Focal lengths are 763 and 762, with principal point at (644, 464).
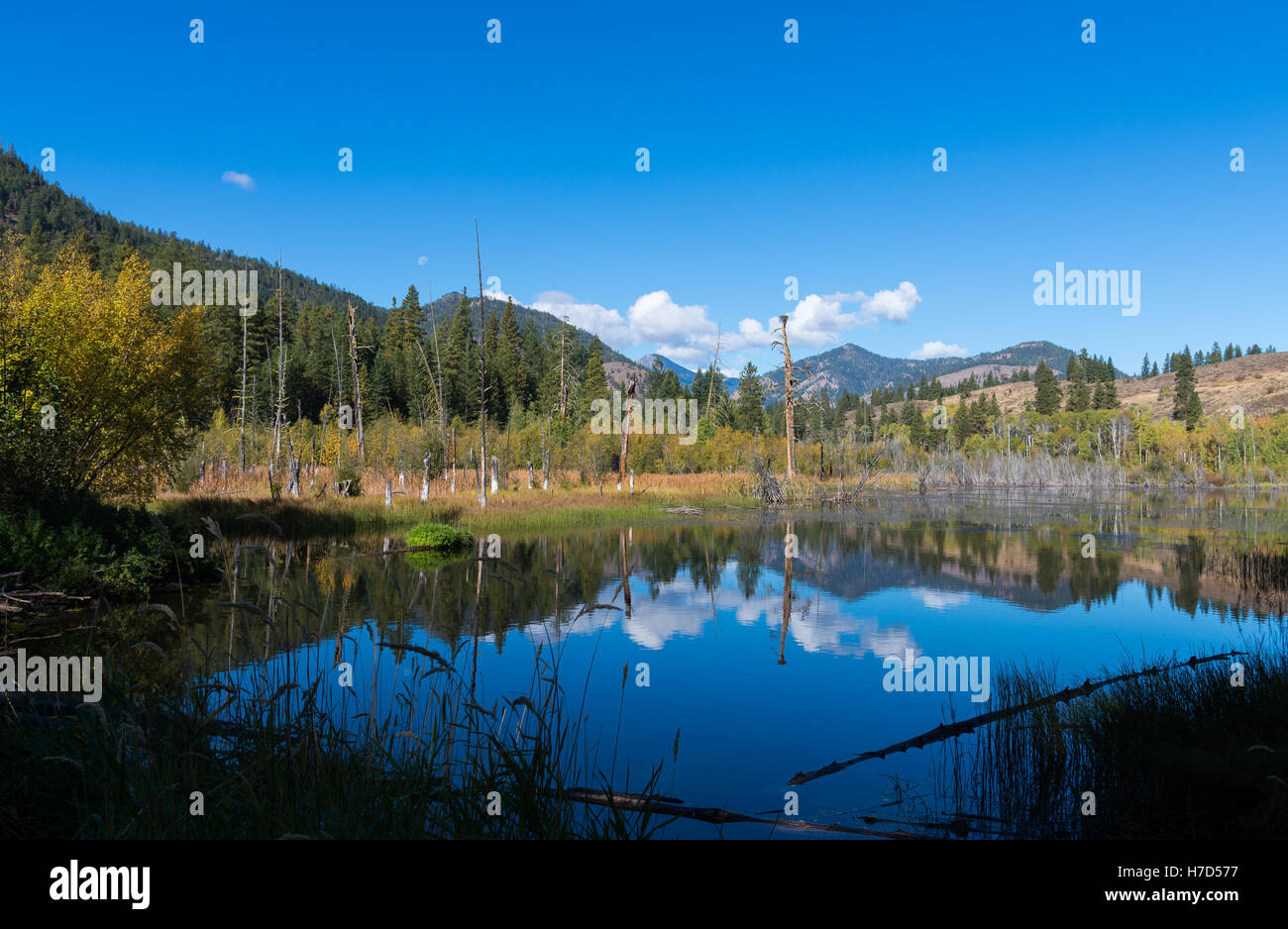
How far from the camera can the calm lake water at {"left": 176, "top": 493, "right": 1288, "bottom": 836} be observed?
24.0 feet

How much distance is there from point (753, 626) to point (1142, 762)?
8317 mm

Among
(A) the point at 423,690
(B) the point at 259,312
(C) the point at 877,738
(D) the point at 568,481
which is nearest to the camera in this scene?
(C) the point at 877,738

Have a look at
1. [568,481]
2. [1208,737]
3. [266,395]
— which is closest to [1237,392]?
[568,481]

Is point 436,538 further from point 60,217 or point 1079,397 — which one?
point 60,217

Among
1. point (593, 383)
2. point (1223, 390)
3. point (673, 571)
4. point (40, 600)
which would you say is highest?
point (1223, 390)

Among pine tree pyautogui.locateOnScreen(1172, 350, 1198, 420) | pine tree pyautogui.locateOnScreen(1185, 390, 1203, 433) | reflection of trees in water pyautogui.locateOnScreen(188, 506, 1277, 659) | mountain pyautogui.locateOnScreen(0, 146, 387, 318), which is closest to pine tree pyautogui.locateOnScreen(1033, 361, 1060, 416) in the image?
pine tree pyautogui.locateOnScreen(1172, 350, 1198, 420)

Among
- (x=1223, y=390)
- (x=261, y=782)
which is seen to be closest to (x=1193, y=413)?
(x=1223, y=390)

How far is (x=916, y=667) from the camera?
443 inches

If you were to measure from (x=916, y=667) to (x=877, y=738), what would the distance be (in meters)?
3.29

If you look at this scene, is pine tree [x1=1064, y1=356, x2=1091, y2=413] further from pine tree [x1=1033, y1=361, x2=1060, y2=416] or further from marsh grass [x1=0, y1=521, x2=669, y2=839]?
marsh grass [x1=0, y1=521, x2=669, y2=839]

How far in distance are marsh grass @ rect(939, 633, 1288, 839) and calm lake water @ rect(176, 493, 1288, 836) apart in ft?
2.21

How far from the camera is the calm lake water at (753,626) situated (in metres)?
7.30

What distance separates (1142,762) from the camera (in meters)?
6.64
